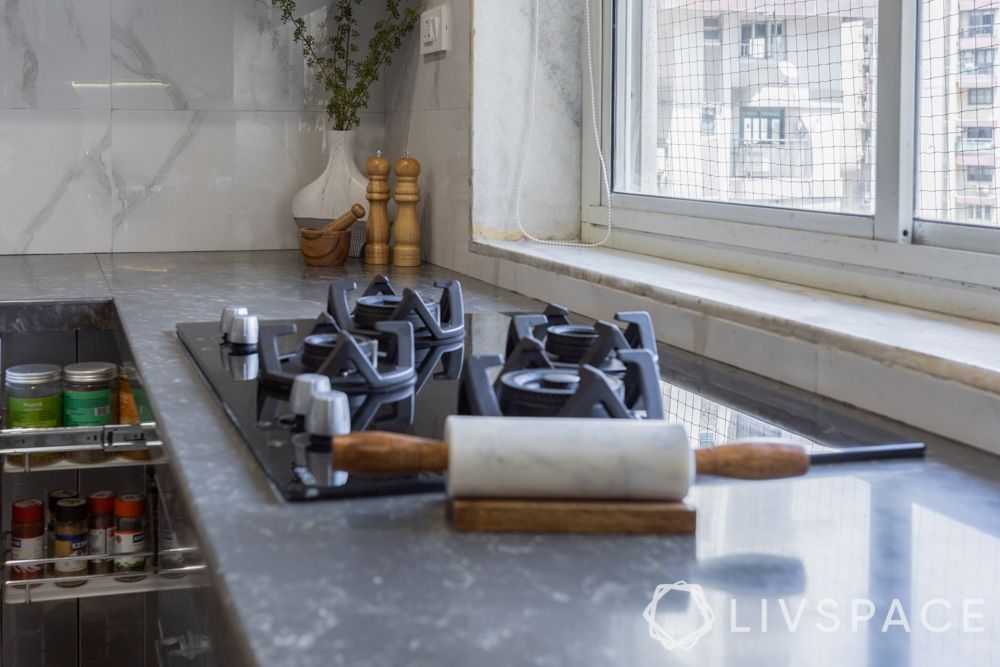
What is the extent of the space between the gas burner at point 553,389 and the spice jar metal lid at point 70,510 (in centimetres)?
127

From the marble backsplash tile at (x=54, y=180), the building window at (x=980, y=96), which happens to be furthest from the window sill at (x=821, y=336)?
the marble backsplash tile at (x=54, y=180)

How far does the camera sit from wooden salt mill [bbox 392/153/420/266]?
2.30 m

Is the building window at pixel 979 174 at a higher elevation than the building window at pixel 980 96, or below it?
below

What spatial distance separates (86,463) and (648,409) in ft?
4.52

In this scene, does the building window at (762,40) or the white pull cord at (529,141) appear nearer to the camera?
the building window at (762,40)

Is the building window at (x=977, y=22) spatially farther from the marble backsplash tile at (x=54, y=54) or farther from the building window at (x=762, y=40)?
the marble backsplash tile at (x=54, y=54)

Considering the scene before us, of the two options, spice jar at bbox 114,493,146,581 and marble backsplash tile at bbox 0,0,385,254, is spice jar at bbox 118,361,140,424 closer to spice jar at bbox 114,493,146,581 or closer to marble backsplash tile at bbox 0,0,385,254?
spice jar at bbox 114,493,146,581

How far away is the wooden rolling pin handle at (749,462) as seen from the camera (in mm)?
702

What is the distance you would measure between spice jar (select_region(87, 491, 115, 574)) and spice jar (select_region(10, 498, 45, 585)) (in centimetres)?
8

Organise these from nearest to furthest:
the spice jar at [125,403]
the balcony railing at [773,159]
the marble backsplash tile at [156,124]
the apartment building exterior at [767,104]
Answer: the apartment building exterior at [767,104] → the balcony railing at [773,159] → the spice jar at [125,403] → the marble backsplash tile at [156,124]

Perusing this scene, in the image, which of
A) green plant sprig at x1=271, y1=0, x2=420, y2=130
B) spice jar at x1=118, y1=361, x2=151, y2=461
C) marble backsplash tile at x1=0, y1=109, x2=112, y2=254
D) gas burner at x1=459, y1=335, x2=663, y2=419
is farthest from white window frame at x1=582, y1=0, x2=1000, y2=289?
marble backsplash tile at x1=0, y1=109, x2=112, y2=254

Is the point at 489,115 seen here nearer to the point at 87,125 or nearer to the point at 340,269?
the point at 340,269

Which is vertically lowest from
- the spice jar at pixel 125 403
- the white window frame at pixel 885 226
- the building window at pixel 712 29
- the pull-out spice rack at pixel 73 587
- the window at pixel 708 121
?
the pull-out spice rack at pixel 73 587

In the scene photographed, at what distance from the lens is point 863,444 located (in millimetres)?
914
